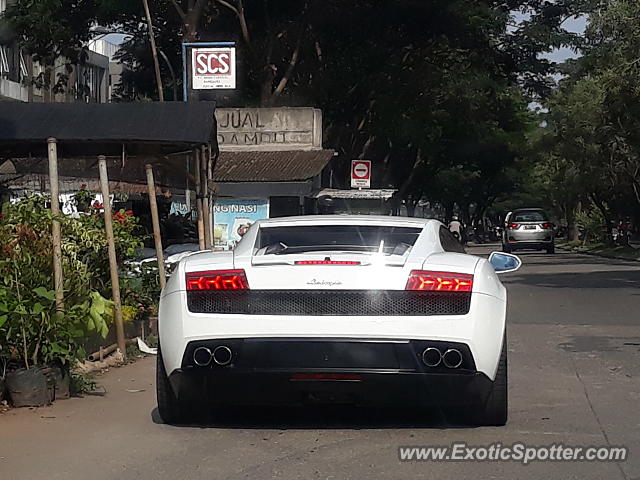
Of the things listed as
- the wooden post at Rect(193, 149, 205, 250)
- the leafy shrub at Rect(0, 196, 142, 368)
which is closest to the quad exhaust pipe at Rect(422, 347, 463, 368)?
the leafy shrub at Rect(0, 196, 142, 368)

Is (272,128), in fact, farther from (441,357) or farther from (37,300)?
(441,357)

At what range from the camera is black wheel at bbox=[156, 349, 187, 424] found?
7.35 meters

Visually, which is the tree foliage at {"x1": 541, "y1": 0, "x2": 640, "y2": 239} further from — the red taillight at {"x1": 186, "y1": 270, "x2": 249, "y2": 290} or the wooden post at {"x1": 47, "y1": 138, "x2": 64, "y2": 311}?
the red taillight at {"x1": 186, "y1": 270, "x2": 249, "y2": 290}

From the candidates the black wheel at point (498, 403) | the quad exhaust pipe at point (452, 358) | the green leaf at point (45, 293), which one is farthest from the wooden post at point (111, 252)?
the quad exhaust pipe at point (452, 358)

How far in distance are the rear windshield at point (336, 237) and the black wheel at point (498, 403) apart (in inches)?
51.3

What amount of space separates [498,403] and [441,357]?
73 cm

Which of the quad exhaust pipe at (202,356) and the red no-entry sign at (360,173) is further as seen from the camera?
the red no-entry sign at (360,173)

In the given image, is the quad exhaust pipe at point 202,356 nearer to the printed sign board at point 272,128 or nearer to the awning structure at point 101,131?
the awning structure at point 101,131

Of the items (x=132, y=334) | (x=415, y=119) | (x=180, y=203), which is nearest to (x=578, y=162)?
(x=415, y=119)

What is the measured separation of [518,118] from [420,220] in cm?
5169

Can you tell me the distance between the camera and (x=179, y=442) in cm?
712

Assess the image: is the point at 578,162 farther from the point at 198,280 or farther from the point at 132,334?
the point at 198,280

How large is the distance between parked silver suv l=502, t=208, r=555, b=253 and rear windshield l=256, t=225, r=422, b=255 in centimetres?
3679

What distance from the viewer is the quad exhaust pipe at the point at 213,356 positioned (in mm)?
6914
